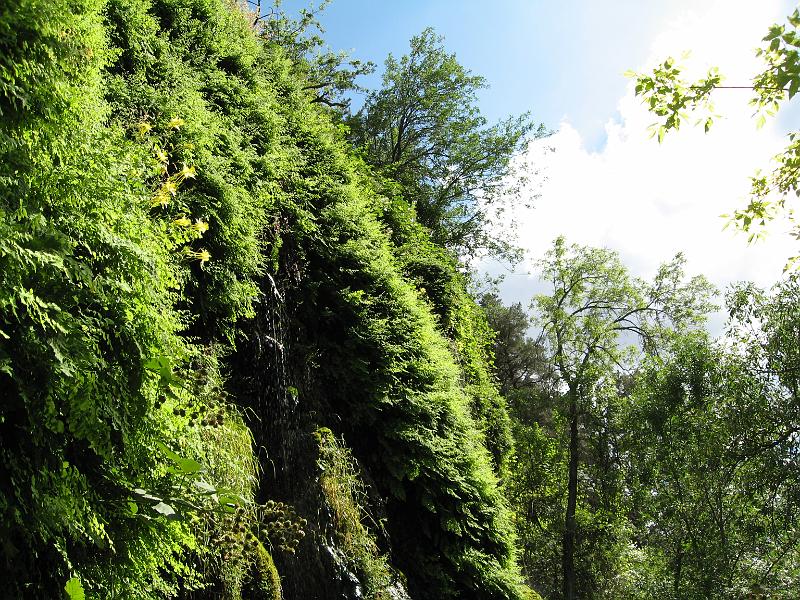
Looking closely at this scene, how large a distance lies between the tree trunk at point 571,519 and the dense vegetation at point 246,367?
13.1 ft

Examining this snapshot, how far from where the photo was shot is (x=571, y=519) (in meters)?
19.7

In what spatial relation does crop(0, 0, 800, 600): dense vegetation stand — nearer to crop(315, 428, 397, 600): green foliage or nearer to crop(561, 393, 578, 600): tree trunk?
crop(315, 428, 397, 600): green foliage

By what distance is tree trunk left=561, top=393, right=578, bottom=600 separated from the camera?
19.2 m

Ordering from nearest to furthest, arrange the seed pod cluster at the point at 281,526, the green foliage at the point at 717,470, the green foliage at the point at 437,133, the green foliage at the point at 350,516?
1. the seed pod cluster at the point at 281,526
2. the green foliage at the point at 350,516
3. the green foliage at the point at 717,470
4. the green foliage at the point at 437,133

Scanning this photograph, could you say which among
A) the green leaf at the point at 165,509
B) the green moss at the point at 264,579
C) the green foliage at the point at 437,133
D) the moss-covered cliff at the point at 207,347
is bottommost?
the green moss at the point at 264,579

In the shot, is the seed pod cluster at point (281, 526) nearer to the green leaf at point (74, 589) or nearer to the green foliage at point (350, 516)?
the green foliage at point (350, 516)

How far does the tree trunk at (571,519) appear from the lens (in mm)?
19172

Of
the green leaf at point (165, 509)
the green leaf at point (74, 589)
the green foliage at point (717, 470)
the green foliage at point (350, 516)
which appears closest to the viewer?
the green leaf at point (74, 589)

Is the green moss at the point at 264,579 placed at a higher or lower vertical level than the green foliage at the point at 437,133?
lower

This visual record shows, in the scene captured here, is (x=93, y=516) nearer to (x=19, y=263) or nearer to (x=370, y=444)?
(x=19, y=263)

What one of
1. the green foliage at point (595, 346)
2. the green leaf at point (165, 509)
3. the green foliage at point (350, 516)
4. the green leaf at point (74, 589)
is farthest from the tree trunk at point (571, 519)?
the green leaf at point (74, 589)

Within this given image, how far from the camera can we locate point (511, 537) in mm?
6969

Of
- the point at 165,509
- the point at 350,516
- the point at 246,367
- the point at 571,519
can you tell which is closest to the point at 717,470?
the point at 571,519

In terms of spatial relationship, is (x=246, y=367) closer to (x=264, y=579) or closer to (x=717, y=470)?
(x=264, y=579)
